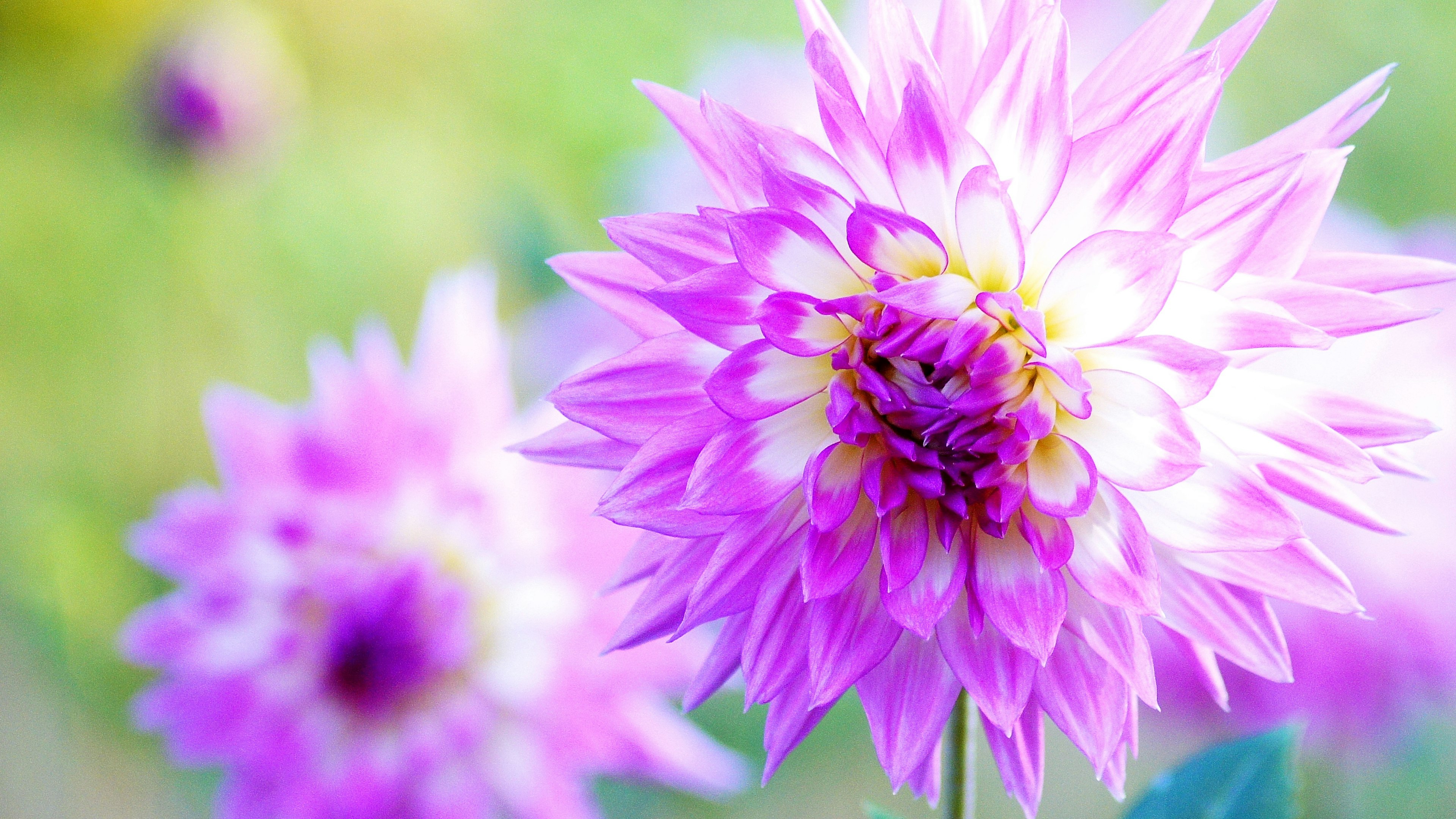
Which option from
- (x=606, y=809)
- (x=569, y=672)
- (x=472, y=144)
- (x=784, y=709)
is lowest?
(x=606, y=809)

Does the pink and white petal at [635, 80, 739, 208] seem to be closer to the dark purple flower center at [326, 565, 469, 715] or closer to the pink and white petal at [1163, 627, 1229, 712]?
the pink and white petal at [1163, 627, 1229, 712]

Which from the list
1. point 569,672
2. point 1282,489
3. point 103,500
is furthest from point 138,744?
point 1282,489

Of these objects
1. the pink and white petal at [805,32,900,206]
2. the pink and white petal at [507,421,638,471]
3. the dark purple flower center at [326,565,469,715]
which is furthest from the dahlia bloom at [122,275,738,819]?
the pink and white petal at [805,32,900,206]

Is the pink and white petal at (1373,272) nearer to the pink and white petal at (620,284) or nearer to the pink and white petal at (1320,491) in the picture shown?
the pink and white petal at (1320,491)

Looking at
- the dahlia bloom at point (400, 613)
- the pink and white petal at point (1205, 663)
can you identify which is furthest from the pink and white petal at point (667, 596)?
the dahlia bloom at point (400, 613)

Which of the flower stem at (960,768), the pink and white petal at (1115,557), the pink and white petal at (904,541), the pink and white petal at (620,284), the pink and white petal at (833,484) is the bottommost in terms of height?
the flower stem at (960,768)

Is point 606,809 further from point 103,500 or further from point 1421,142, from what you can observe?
point 1421,142

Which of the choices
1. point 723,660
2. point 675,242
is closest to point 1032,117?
point 675,242
